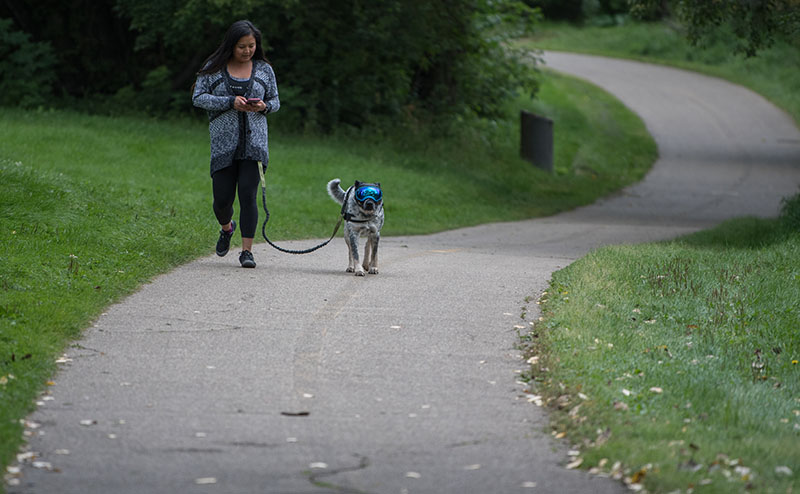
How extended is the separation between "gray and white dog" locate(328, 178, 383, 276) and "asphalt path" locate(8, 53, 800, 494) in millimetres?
165

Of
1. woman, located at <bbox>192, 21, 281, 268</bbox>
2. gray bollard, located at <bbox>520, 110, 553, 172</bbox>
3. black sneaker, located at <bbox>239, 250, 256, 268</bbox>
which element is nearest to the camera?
woman, located at <bbox>192, 21, 281, 268</bbox>

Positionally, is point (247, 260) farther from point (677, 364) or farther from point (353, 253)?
point (677, 364)

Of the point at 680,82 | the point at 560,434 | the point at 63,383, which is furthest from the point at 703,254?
the point at 680,82

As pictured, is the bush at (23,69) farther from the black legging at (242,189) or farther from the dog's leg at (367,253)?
the dog's leg at (367,253)

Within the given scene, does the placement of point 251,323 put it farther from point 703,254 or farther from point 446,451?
point 703,254

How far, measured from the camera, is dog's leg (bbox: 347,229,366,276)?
1068cm

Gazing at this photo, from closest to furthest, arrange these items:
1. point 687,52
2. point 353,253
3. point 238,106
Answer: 1. point 238,106
2. point 353,253
3. point 687,52

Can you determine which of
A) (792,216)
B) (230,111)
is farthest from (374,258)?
(792,216)

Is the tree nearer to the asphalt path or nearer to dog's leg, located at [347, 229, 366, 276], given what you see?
the asphalt path

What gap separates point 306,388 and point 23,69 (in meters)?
21.6

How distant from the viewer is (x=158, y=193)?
16219 mm

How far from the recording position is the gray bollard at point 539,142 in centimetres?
2864

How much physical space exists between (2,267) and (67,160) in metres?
9.87

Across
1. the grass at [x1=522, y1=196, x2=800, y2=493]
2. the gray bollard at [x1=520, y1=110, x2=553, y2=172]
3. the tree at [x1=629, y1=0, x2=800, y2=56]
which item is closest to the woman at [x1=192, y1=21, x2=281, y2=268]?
the grass at [x1=522, y1=196, x2=800, y2=493]
